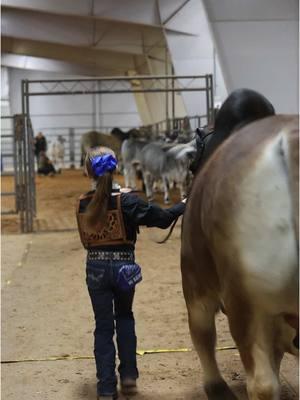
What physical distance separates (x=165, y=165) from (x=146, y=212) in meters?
9.44

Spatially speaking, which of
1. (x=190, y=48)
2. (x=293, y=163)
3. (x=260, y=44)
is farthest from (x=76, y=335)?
(x=190, y=48)

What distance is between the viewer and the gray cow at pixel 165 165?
11.8 m

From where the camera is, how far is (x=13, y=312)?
5.03 meters

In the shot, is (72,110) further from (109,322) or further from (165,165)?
(109,322)

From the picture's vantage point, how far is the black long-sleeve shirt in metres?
3.08

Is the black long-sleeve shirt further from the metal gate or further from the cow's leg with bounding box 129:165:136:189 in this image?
the cow's leg with bounding box 129:165:136:189

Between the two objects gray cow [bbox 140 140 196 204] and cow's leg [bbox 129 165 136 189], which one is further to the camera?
cow's leg [bbox 129 165 136 189]

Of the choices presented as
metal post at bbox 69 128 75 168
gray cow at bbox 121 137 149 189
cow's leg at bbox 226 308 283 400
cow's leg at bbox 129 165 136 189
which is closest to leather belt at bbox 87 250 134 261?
cow's leg at bbox 226 308 283 400

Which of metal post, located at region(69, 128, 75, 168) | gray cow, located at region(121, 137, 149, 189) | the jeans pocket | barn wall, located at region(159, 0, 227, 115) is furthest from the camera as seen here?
metal post, located at region(69, 128, 75, 168)

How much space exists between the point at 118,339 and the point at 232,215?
64.4 inches

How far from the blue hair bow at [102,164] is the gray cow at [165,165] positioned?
770 cm

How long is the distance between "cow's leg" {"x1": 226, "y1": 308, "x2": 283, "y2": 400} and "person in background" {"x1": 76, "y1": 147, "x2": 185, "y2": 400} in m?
1.15

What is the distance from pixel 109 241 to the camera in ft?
10.3

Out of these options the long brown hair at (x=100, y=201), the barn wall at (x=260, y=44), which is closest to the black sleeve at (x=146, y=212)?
the long brown hair at (x=100, y=201)
